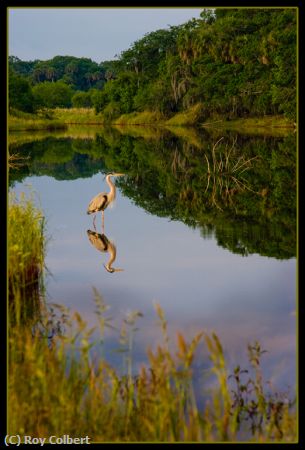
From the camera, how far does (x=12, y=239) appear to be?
7797 millimetres

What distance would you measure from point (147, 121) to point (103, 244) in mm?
47505

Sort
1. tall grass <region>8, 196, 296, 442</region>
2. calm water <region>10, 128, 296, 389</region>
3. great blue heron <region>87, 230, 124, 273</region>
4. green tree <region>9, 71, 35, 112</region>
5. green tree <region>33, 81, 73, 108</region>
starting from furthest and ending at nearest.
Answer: green tree <region>33, 81, 73, 108</region>
green tree <region>9, 71, 35, 112</region>
great blue heron <region>87, 230, 124, 273</region>
calm water <region>10, 128, 296, 389</region>
tall grass <region>8, 196, 296, 442</region>

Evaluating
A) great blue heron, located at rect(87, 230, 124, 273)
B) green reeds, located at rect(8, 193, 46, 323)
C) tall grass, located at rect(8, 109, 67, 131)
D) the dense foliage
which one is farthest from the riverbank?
green reeds, located at rect(8, 193, 46, 323)

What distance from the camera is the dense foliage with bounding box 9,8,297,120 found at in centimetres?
4406

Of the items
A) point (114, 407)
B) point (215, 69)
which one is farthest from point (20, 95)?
point (114, 407)

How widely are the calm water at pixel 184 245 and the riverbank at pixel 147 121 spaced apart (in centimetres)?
1996

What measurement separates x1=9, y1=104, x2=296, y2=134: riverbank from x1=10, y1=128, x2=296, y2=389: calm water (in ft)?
65.5

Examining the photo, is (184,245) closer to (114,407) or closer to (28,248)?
(28,248)

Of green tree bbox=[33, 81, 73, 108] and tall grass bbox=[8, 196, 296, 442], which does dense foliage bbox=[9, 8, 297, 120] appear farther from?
tall grass bbox=[8, 196, 296, 442]

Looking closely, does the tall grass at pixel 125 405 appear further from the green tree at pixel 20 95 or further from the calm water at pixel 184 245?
the green tree at pixel 20 95

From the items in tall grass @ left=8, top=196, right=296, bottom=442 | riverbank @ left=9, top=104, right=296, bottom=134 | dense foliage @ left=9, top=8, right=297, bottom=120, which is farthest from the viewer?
riverbank @ left=9, top=104, right=296, bottom=134

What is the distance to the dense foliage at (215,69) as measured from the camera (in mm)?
44062
